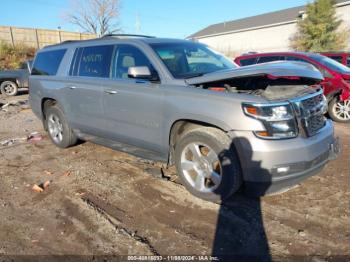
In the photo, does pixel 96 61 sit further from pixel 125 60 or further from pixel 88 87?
pixel 125 60

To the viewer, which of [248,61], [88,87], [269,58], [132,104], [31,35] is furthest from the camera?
[31,35]

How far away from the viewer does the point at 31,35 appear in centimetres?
2922

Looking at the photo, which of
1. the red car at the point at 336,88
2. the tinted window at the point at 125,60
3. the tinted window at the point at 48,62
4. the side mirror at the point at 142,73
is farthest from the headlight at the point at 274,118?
the red car at the point at 336,88

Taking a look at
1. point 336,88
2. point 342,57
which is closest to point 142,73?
point 336,88

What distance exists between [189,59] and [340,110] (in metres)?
4.92

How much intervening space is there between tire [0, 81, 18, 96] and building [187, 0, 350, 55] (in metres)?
28.2

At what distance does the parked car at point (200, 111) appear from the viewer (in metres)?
3.29

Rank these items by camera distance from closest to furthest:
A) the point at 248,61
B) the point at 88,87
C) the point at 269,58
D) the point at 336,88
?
the point at 88,87 < the point at 336,88 < the point at 269,58 < the point at 248,61

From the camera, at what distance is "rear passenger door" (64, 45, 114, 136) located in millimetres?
4859

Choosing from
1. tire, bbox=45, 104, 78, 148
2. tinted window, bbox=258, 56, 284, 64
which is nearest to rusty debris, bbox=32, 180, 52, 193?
tire, bbox=45, 104, 78, 148

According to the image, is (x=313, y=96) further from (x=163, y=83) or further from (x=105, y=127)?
(x=105, y=127)

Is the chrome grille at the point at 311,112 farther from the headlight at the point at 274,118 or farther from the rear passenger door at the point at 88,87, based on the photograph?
the rear passenger door at the point at 88,87

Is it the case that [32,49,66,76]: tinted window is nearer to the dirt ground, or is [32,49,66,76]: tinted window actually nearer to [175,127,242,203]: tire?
the dirt ground

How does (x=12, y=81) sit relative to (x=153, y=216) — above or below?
above
